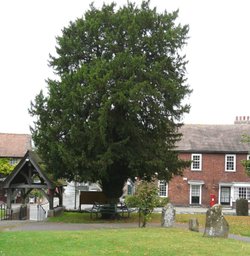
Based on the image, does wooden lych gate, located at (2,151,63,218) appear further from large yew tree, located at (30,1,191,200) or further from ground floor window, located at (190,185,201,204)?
ground floor window, located at (190,185,201,204)

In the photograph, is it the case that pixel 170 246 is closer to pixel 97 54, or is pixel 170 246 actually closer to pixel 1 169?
pixel 97 54

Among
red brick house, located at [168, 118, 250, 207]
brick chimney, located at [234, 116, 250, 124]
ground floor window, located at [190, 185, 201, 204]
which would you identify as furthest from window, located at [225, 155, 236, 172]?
brick chimney, located at [234, 116, 250, 124]

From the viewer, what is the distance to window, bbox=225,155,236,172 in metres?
53.8

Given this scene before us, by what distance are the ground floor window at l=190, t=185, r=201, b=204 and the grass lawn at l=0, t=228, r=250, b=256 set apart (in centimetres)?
3556

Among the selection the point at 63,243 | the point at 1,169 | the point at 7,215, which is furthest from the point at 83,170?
the point at 1,169

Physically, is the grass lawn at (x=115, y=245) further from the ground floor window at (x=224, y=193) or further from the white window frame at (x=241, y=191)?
the white window frame at (x=241, y=191)

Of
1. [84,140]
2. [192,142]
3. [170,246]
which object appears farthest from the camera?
[192,142]

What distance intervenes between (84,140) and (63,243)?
12.8 meters

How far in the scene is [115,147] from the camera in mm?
28984

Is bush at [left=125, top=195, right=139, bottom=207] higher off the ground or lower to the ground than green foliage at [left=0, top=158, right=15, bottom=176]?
lower

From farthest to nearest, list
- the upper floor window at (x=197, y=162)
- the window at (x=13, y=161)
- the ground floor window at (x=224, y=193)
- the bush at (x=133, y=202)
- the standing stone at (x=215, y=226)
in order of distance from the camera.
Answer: the window at (x=13, y=161) < the upper floor window at (x=197, y=162) < the ground floor window at (x=224, y=193) < the bush at (x=133, y=202) < the standing stone at (x=215, y=226)

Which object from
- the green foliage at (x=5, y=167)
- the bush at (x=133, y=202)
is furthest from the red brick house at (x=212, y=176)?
the green foliage at (x=5, y=167)

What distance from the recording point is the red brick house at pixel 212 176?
53.6m

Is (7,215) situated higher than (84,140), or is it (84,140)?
(84,140)
